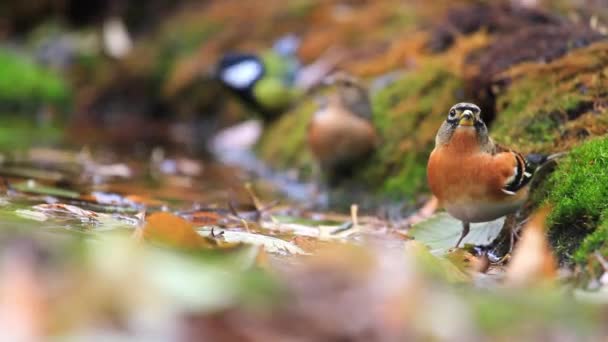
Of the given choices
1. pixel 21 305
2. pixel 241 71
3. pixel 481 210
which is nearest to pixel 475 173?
pixel 481 210

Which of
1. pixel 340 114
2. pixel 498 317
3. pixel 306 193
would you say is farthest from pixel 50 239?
pixel 306 193

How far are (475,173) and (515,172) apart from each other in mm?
180

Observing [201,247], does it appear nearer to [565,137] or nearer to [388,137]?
[565,137]

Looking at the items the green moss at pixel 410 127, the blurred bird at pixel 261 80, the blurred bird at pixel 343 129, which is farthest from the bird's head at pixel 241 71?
the blurred bird at pixel 343 129

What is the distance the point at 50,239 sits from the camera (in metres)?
1.96

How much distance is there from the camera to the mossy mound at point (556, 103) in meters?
4.41

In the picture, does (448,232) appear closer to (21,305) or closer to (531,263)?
(531,263)

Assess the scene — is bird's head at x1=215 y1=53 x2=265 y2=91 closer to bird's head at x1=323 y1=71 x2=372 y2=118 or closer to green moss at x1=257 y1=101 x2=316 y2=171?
green moss at x1=257 y1=101 x2=316 y2=171

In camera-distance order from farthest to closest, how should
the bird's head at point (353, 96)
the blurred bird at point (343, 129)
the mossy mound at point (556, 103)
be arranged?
the bird's head at point (353, 96) → the blurred bird at point (343, 129) → the mossy mound at point (556, 103)

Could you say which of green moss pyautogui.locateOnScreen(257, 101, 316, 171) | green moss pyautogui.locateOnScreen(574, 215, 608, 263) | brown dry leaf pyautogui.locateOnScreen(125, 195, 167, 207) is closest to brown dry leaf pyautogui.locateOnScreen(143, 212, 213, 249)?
green moss pyautogui.locateOnScreen(574, 215, 608, 263)

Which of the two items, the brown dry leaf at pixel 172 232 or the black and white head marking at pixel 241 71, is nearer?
the brown dry leaf at pixel 172 232

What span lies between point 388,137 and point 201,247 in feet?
15.1

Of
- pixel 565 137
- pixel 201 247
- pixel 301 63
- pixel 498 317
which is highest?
pixel 301 63

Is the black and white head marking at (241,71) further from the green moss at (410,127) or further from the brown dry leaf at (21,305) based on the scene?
the brown dry leaf at (21,305)
